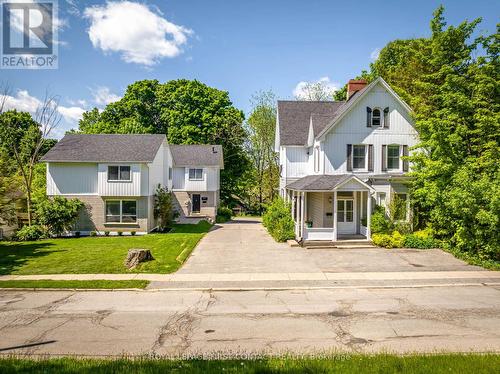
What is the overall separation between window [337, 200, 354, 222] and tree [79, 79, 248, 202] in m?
28.2

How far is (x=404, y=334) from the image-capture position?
10.2m

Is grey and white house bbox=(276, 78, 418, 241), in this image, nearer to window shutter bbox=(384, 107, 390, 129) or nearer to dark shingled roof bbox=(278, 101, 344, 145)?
window shutter bbox=(384, 107, 390, 129)

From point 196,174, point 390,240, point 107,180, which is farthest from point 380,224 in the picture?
point 196,174

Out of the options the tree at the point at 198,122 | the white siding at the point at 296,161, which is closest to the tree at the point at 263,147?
the tree at the point at 198,122

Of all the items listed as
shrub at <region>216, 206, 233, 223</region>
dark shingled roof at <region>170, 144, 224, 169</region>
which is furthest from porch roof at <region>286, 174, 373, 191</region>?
shrub at <region>216, 206, 233, 223</region>

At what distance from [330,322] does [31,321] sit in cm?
946

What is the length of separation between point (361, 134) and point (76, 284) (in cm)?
Answer: 2125

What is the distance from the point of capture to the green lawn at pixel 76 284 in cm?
1490

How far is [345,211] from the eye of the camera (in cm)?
2670

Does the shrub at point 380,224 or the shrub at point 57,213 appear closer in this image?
the shrub at point 380,224

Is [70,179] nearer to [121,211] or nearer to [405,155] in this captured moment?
[121,211]

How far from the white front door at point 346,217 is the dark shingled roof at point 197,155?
19.0 metres

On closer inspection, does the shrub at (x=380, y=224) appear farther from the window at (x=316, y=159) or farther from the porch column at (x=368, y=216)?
the window at (x=316, y=159)

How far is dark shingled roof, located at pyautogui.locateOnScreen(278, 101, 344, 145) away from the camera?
30922mm
